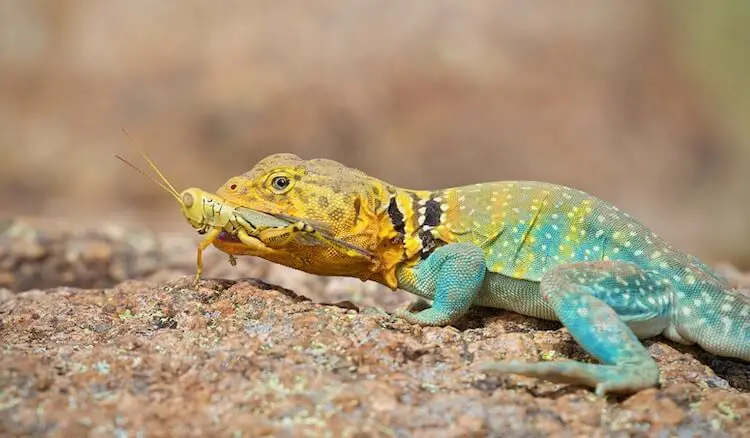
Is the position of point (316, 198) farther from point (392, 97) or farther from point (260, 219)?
point (392, 97)

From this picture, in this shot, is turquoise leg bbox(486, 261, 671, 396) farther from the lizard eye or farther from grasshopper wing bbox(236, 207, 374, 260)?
the lizard eye

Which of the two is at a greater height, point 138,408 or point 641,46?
point 641,46

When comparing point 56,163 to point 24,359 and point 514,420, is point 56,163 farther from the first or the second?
point 514,420

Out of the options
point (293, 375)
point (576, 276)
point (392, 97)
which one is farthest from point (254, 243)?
point (392, 97)

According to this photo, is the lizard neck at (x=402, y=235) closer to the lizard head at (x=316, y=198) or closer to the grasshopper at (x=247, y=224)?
the lizard head at (x=316, y=198)

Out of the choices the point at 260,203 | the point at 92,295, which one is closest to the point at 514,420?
the point at 260,203
